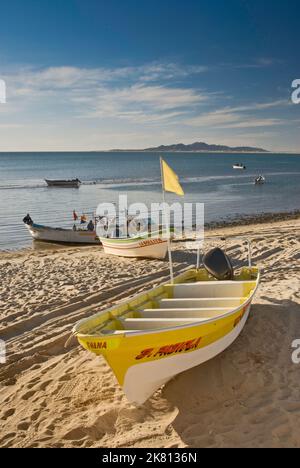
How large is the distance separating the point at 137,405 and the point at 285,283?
6573mm

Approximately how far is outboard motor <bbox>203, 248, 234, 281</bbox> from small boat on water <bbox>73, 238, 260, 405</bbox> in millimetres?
552

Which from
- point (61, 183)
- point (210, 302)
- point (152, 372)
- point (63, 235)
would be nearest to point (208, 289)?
point (210, 302)

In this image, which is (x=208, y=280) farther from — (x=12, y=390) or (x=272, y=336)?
(x=12, y=390)

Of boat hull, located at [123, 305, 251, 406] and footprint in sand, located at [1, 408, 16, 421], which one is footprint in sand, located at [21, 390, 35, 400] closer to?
footprint in sand, located at [1, 408, 16, 421]

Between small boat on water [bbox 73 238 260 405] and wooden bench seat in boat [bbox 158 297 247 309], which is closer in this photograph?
small boat on water [bbox 73 238 260 405]

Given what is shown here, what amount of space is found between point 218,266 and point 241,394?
11.6 ft

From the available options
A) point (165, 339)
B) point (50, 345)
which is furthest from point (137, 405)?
point (50, 345)

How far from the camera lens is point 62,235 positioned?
21953 mm

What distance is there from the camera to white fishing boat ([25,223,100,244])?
837 inches

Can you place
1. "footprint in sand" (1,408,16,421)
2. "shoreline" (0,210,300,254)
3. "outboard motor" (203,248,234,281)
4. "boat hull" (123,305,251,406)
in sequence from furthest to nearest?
"shoreline" (0,210,300,254) < "outboard motor" (203,248,234,281) < "footprint in sand" (1,408,16,421) < "boat hull" (123,305,251,406)

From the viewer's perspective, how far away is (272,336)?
796cm

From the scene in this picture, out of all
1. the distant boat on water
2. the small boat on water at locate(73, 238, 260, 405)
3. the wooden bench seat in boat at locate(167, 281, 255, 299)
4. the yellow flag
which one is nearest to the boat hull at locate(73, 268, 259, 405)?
the small boat on water at locate(73, 238, 260, 405)

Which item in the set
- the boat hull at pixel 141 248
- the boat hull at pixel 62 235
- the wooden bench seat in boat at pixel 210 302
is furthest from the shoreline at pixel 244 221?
the wooden bench seat in boat at pixel 210 302

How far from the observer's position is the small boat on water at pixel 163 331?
556 centimetres
